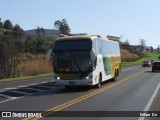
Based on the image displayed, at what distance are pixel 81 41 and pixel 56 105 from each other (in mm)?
8372

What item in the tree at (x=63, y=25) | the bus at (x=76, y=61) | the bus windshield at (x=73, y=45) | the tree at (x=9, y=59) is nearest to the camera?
the bus at (x=76, y=61)

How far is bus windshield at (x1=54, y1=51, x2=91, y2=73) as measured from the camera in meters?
23.5

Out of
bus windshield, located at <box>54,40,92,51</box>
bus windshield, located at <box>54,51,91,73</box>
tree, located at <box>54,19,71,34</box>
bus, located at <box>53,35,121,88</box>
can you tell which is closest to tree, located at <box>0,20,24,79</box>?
bus windshield, located at <box>54,40,92,51</box>

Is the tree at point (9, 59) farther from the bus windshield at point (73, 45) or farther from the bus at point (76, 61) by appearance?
the bus at point (76, 61)

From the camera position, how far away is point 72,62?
23562mm

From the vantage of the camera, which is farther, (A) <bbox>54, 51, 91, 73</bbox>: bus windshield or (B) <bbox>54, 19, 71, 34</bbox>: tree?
Answer: (B) <bbox>54, 19, 71, 34</bbox>: tree

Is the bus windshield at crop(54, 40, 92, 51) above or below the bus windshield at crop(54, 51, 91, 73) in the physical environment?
above

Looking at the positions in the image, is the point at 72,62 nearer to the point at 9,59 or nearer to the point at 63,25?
the point at 9,59

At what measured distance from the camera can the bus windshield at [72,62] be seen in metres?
23.5

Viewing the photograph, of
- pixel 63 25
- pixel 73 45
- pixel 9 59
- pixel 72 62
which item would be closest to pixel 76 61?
pixel 72 62

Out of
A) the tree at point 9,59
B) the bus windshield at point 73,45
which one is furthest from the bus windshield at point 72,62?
the tree at point 9,59

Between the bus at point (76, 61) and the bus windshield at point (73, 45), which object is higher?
the bus windshield at point (73, 45)

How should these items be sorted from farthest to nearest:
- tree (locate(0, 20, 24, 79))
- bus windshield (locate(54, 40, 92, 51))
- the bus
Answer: tree (locate(0, 20, 24, 79)) < bus windshield (locate(54, 40, 92, 51)) < the bus

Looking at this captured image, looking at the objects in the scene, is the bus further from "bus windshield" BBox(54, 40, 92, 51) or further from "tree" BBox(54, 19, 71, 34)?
"tree" BBox(54, 19, 71, 34)
